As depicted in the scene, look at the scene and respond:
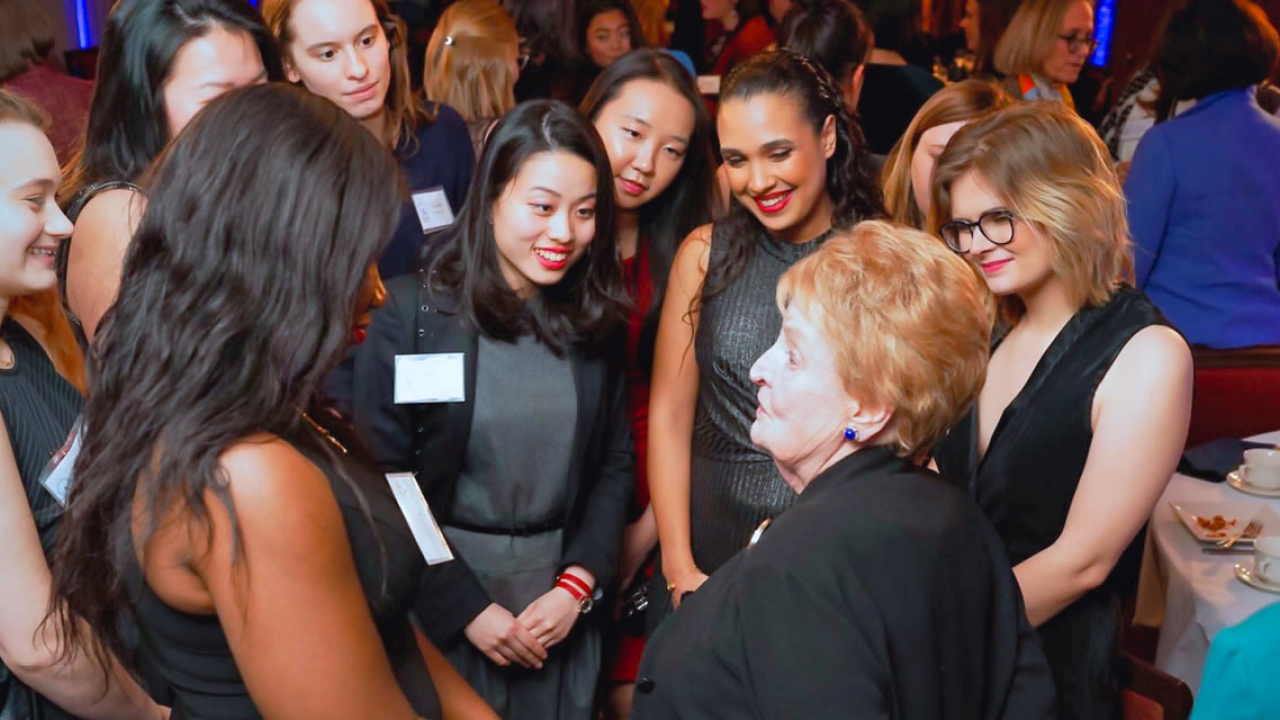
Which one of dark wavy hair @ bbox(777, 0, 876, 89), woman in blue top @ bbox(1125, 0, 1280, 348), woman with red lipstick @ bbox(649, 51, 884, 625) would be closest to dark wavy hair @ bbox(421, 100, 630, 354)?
woman with red lipstick @ bbox(649, 51, 884, 625)

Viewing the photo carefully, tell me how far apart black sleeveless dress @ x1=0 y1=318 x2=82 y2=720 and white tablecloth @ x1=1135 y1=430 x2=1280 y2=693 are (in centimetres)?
187

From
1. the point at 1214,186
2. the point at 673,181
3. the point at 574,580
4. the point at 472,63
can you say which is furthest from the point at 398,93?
the point at 1214,186

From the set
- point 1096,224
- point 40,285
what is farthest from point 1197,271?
point 40,285

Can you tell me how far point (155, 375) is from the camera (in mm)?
1298

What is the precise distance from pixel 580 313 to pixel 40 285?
3.23 ft

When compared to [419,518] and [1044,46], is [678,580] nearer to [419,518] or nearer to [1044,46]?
[419,518]

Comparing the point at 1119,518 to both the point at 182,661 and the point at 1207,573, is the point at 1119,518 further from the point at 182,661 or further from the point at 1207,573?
the point at 182,661

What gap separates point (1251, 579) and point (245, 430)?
1930mm

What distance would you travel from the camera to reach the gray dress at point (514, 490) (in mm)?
2283

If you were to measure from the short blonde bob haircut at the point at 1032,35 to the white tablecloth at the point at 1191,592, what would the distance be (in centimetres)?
216

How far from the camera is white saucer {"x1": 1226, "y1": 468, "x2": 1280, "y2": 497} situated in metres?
2.83

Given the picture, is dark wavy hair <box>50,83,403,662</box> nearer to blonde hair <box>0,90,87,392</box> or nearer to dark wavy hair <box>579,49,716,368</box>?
blonde hair <box>0,90,87,392</box>

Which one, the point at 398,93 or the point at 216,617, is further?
the point at 398,93

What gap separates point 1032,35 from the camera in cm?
449
